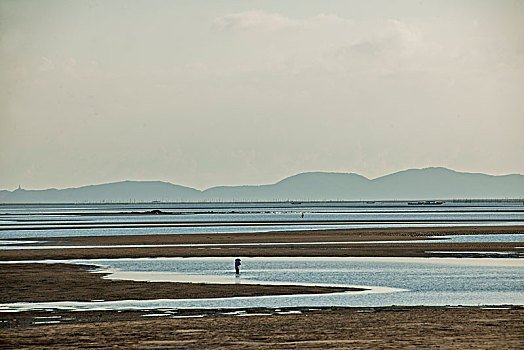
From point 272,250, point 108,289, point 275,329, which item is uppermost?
point 272,250

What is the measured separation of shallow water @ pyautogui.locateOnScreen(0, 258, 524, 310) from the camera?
29.5 m

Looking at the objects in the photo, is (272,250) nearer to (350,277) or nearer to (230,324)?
(350,277)

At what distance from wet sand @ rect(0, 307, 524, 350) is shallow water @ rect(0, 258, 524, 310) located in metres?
2.30

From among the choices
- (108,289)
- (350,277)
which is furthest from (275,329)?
(350,277)

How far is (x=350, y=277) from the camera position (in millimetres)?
38812

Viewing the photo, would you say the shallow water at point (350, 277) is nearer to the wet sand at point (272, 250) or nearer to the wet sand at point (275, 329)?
the wet sand at point (275, 329)

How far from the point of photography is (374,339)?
21.4 meters

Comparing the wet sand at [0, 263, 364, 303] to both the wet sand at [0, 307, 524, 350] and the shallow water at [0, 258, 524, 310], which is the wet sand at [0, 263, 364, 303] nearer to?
the shallow water at [0, 258, 524, 310]

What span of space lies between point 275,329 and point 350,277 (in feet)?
52.5

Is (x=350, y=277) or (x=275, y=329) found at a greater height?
(x=350, y=277)

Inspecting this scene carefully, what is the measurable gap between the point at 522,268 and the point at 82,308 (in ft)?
77.2

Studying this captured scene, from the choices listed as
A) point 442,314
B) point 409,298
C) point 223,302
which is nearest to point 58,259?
point 223,302

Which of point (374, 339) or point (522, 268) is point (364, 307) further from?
point (522, 268)

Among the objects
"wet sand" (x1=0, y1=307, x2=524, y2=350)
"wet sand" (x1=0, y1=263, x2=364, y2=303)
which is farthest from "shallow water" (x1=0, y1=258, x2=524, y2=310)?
"wet sand" (x1=0, y1=307, x2=524, y2=350)
